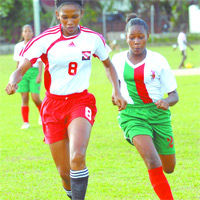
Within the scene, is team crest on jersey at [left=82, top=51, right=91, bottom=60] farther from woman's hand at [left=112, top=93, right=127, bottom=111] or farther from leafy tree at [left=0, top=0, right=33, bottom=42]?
leafy tree at [left=0, top=0, right=33, bottom=42]

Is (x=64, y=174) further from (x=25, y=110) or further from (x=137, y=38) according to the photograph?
(x=25, y=110)

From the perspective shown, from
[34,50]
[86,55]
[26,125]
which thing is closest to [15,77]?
[34,50]

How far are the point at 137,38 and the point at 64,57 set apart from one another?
95 cm

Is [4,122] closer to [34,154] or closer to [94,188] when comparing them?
[34,154]

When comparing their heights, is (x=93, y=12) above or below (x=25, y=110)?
below

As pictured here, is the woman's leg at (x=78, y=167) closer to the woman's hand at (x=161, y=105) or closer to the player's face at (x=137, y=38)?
the woman's hand at (x=161, y=105)

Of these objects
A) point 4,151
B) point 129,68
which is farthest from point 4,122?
point 129,68

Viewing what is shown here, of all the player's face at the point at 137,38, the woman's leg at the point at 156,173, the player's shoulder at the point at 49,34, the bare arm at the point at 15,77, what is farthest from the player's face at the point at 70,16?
the woman's leg at the point at 156,173

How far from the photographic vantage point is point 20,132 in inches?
397

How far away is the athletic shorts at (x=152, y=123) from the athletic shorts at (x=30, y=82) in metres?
5.42

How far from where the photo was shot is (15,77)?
4352mm

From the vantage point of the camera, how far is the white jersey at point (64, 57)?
15.5 feet

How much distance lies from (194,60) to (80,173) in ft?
87.9

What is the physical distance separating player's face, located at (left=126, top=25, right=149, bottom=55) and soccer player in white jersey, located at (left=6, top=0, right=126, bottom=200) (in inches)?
17.6
